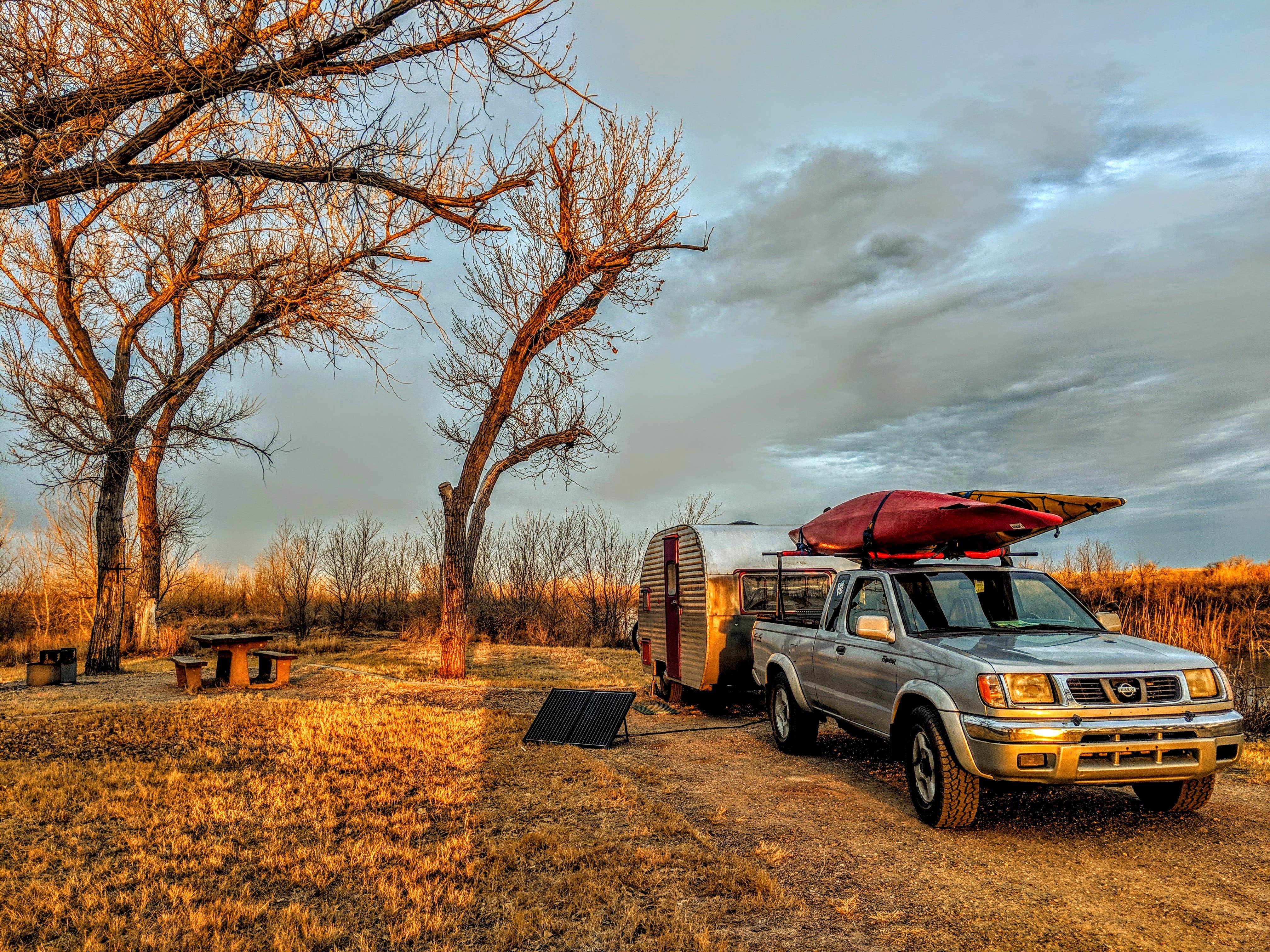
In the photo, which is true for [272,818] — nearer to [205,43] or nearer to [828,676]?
[828,676]

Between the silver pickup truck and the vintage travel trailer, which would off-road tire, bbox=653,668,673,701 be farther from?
the silver pickup truck

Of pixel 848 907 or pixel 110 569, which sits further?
pixel 110 569

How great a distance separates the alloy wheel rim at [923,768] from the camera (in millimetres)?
6125

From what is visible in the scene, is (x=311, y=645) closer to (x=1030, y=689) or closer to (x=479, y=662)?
(x=479, y=662)

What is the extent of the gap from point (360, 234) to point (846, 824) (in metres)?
5.96

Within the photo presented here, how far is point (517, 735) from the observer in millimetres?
9891

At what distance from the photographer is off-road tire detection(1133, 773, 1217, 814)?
6.16m

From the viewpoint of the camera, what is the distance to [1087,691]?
5516 millimetres

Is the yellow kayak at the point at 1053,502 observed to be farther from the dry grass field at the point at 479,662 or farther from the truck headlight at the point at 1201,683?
the dry grass field at the point at 479,662

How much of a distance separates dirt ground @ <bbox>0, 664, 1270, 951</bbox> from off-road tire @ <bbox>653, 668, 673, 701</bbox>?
4116 mm

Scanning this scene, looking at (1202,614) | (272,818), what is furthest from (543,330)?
(1202,614)

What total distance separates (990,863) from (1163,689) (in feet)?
5.44

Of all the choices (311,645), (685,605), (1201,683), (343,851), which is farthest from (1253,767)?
(311,645)

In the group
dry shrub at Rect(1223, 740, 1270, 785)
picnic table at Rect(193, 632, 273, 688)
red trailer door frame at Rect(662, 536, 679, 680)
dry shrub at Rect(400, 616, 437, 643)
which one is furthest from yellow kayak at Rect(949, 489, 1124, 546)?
dry shrub at Rect(400, 616, 437, 643)
